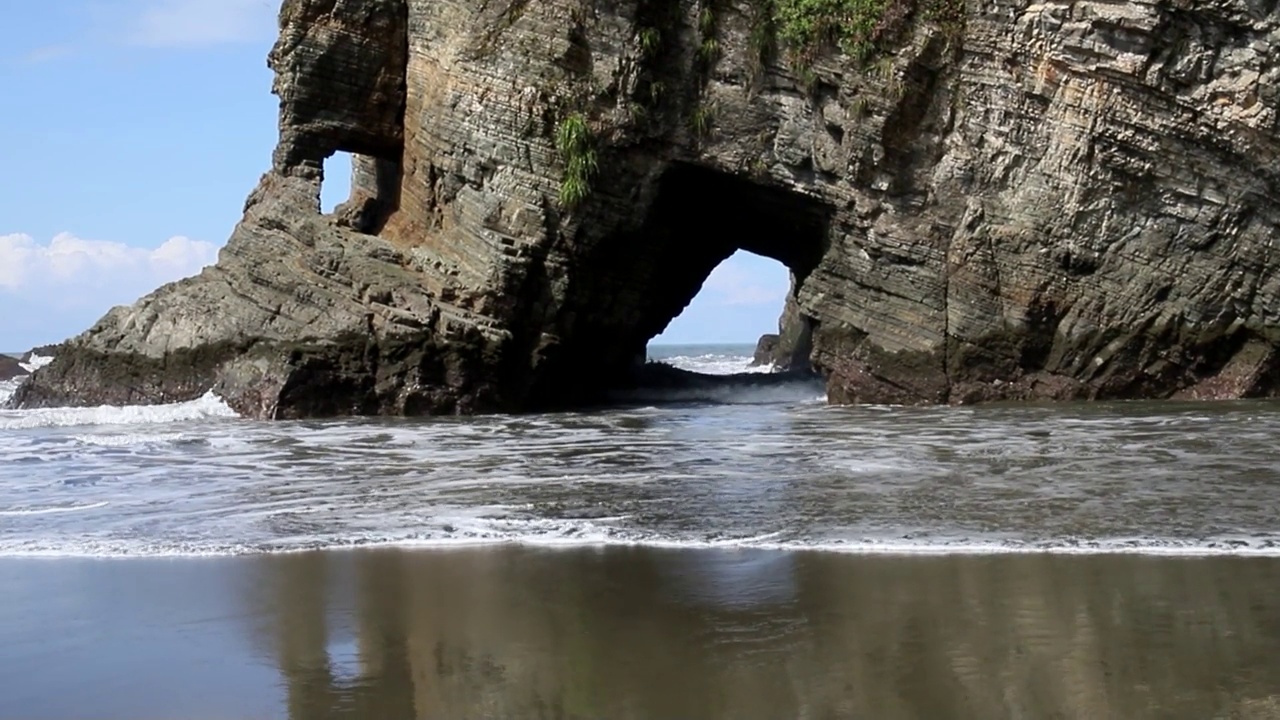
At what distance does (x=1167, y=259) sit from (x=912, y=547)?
33.8ft

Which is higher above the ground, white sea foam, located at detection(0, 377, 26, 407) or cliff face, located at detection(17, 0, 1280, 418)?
cliff face, located at detection(17, 0, 1280, 418)

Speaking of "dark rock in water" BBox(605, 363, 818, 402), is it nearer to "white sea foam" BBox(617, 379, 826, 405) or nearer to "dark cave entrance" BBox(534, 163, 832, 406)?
"white sea foam" BBox(617, 379, 826, 405)

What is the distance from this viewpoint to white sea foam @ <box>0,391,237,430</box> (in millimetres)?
15867

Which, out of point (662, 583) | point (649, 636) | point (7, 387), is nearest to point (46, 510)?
point (662, 583)

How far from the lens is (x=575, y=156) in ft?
54.0

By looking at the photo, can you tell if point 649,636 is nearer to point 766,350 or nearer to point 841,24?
point 841,24

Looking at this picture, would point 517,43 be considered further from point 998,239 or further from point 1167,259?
point 1167,259

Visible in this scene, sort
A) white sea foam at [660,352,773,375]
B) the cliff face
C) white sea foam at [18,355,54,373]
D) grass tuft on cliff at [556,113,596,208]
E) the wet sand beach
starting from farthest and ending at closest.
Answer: white sea foam at [18,355,54,373], white sea foam at [660,352,773,375], grass tuft on cliff at [556,113,596,208], the cliff face, the wet sand beach

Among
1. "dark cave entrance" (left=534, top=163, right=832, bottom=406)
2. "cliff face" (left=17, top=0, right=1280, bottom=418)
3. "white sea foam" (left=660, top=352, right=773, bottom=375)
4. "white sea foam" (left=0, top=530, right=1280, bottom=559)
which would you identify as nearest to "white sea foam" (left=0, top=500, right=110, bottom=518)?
"white sea foam" (left=0, top=530, right=1280, bottom=559)

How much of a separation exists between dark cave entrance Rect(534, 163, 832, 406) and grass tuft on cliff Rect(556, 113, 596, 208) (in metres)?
0.86

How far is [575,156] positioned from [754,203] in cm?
288

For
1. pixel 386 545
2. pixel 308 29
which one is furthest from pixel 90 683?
pixel 308 29

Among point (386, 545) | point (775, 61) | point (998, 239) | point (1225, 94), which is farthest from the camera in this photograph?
point (775, 61)

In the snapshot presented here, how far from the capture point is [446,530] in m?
7.11
